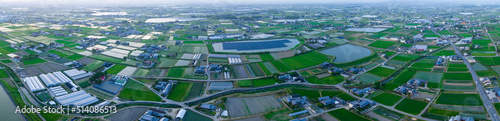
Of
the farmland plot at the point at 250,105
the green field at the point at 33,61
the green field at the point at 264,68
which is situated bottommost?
the farmland plot at the point at 250,105

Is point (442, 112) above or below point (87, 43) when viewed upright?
below

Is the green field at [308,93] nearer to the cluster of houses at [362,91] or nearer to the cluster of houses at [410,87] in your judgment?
the cluster of houses at [362,91]

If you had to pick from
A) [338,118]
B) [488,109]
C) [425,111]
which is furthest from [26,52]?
[488,109]

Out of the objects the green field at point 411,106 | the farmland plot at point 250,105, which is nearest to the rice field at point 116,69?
the farmland plot at point 250,105

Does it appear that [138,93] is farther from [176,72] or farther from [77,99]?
[176,72]

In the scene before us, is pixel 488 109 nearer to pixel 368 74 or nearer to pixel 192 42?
pixel 368 74

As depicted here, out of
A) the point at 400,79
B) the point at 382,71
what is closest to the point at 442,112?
the point at 400,79

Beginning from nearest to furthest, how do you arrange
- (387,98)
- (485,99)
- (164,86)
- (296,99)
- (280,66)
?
(485,99) < (296,99) < (387,98) < (164,86) < (280,66)
